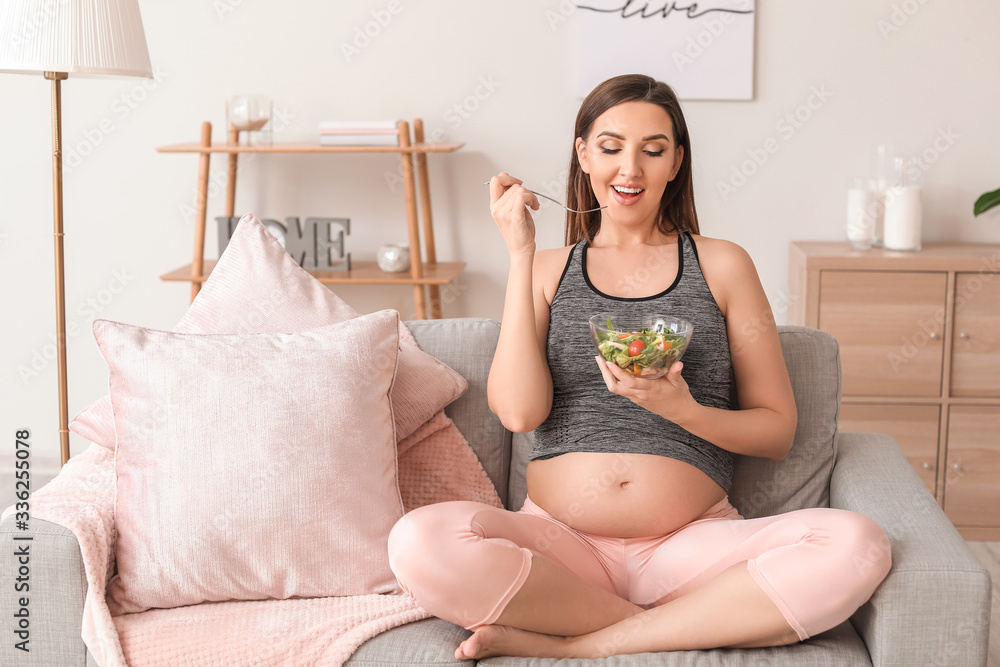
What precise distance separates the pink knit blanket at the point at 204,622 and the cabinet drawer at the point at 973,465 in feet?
6.20

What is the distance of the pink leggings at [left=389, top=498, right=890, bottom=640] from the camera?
1.23 meters

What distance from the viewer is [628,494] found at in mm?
1451

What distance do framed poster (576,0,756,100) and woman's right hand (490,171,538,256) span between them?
1.43 metres

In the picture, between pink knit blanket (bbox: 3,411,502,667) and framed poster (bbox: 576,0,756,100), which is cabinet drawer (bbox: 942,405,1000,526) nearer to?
framed poster (bbox: 576,0,756,100)

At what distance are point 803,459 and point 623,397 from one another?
1.22 feet

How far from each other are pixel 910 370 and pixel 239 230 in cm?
190

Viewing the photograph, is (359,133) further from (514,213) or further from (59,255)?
(514,213)

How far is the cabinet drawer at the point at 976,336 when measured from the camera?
2547 mm

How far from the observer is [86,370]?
313 cm
